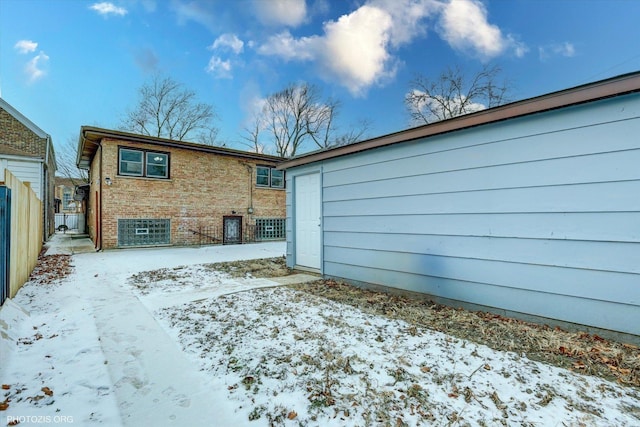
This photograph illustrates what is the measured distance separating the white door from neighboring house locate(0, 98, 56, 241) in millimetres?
10812

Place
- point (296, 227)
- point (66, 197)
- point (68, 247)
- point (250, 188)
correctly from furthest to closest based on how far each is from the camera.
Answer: point (66, 197)
point (250, 188)
point (68, 247)
point (296, 227)

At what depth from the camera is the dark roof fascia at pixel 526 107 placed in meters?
2.66

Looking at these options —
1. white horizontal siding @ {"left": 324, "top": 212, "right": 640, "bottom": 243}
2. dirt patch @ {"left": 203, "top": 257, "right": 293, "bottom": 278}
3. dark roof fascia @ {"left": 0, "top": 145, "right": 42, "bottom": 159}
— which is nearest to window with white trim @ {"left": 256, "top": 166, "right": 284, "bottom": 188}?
dirt patch @ {"left": 203, "top": 257, "right": 293, "bottom": 278}

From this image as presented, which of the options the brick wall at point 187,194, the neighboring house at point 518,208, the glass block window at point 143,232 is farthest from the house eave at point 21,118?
the neighboring house at point 518,208

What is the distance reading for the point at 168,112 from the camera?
24.1m

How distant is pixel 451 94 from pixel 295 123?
42.8 ft

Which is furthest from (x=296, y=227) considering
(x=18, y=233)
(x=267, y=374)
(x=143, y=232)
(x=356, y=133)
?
(x=356, y=133)

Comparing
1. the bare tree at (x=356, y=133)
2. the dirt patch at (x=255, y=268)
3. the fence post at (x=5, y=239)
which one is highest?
the bare tree at (x=356, y=133)

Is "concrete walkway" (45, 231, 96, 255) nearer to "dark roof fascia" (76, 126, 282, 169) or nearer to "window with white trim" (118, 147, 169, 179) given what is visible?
"window with white trim" (118, 147, 169, 179)

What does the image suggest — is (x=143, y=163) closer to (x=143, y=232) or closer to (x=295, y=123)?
(x=143, y=232)

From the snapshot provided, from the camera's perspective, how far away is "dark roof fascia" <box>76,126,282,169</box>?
9.75 metres

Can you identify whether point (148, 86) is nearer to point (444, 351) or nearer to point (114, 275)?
point (114, 275)

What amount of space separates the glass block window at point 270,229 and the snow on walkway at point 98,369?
9.74m

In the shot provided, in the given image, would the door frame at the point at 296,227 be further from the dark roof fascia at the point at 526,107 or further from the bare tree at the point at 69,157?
the bare tree at the point at 69,157
